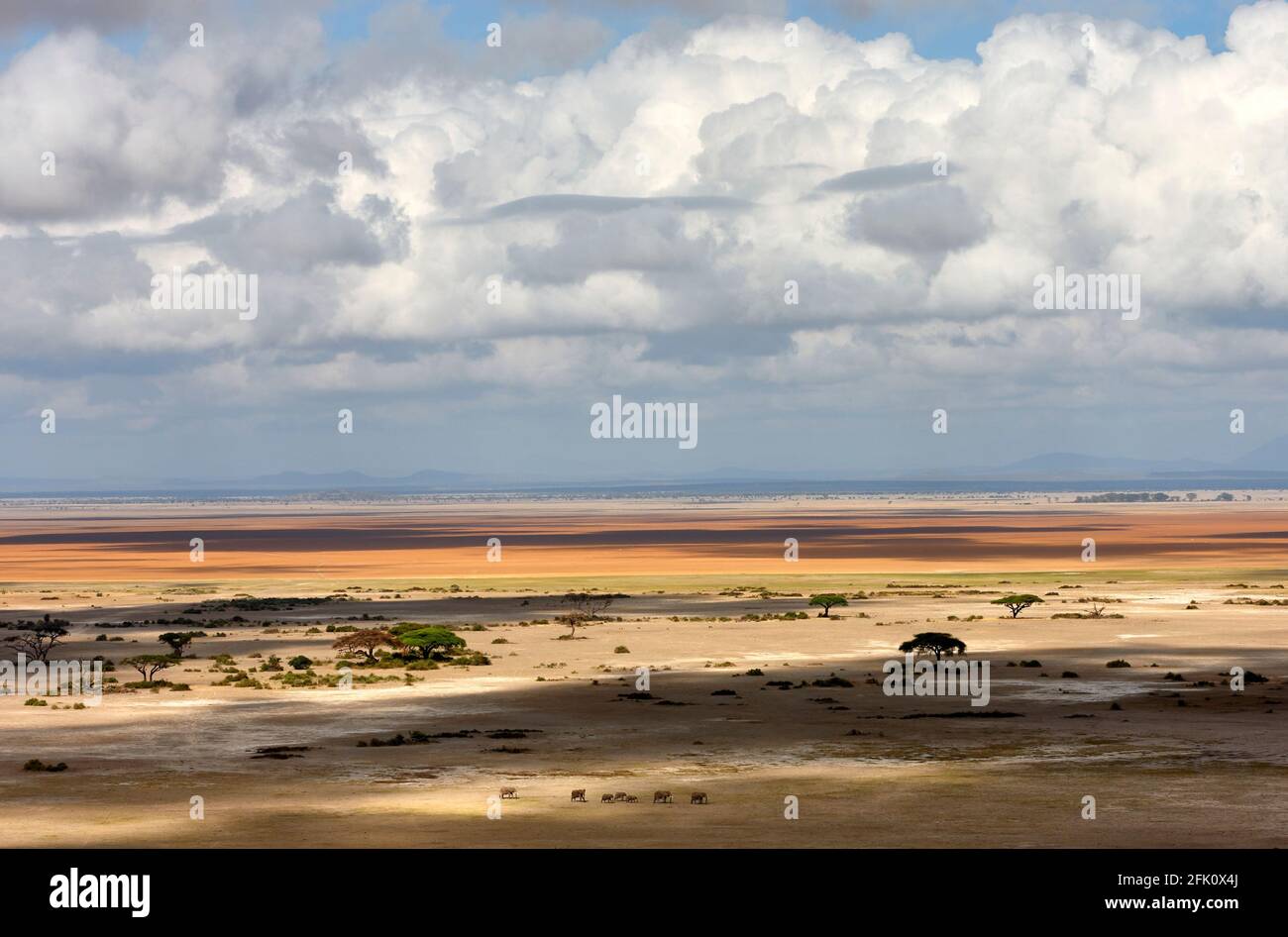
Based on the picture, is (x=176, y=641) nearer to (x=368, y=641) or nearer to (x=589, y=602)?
(x=368, y=641)

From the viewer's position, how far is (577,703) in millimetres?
61938

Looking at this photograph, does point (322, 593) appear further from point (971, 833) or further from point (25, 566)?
point (971, 833)

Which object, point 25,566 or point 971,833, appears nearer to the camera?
point 971,833

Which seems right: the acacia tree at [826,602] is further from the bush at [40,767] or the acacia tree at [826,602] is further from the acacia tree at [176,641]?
the bush at [40,767]

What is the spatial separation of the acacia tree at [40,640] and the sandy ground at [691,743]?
5.49ft

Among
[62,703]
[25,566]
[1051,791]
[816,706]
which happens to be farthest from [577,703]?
[25,566]

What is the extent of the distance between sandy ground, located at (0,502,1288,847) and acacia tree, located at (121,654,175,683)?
3.06ft

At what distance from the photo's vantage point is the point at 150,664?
251ft

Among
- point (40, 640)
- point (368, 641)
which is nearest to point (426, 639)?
point (368, 641)

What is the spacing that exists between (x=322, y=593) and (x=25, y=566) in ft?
222
